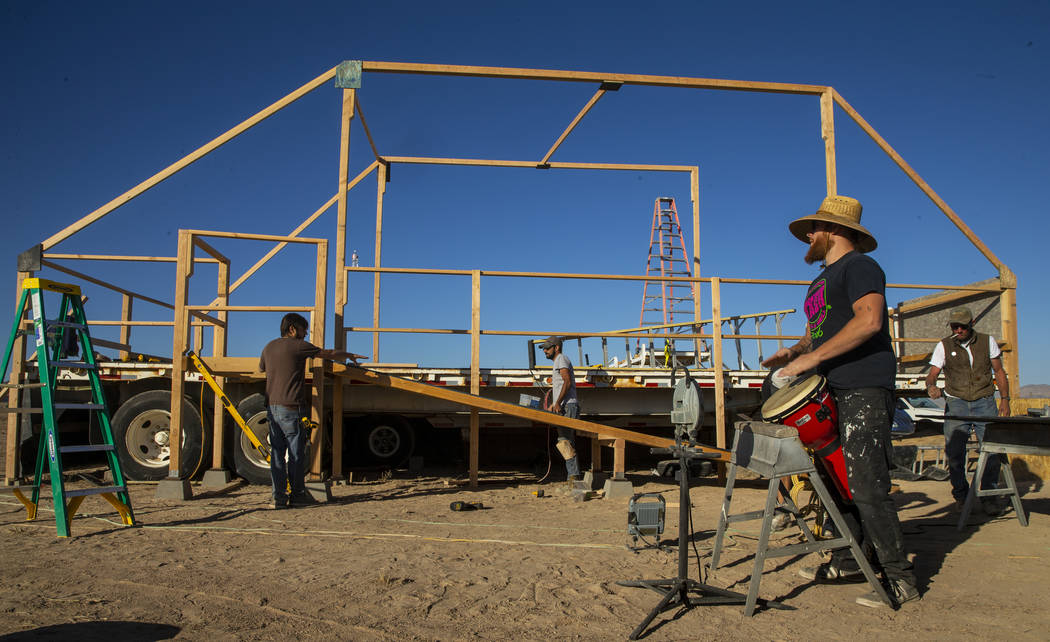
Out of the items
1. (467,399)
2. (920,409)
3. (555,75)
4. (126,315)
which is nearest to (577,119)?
(555,75)

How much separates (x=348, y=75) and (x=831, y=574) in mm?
6727

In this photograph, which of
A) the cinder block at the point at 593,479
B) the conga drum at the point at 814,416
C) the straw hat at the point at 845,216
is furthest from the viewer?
the cinder block at the point at 593,479

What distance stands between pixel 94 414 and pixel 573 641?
7.44 meters

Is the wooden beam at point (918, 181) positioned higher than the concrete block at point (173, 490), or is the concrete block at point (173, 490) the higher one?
the wooden beam at point (918, 181)

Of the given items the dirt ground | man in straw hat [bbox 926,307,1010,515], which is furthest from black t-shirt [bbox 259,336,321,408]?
man in straw hat [bbox 926,307,1010,515]

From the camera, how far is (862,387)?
350 centimetres

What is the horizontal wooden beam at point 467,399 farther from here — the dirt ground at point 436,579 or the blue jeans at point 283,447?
the dirt ground at point 436,579

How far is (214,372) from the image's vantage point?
7.03 meters

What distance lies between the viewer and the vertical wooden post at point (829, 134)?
8148 millimetres

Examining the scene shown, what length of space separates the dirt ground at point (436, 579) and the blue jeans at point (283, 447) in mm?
342

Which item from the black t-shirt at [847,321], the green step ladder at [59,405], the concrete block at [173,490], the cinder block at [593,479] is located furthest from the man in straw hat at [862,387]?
the concrete block at [173,490]

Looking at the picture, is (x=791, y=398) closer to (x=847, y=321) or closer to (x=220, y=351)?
(x=847, y=321)

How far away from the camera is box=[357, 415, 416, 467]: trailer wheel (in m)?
8.98

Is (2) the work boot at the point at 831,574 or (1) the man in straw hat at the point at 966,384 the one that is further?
(1) the man in straw hat at the point at 966,384
